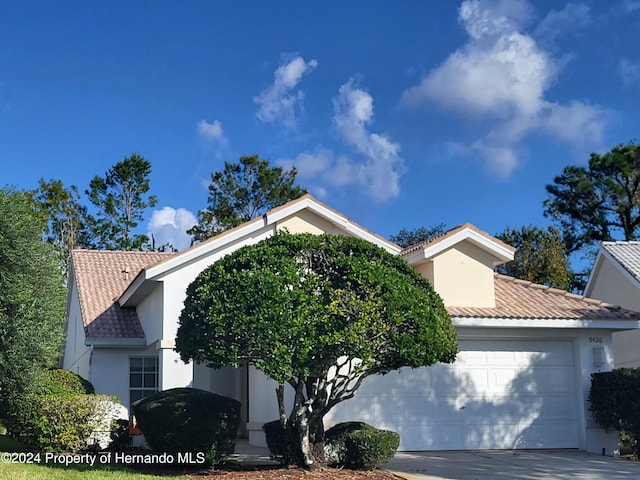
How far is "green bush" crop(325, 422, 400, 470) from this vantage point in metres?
13.1

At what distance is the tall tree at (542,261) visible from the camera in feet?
124

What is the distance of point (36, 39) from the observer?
741 inches

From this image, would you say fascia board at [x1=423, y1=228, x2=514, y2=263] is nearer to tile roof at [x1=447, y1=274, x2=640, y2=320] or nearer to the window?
tile roof at [x1=447, y1=274, x2=640, y2=320]

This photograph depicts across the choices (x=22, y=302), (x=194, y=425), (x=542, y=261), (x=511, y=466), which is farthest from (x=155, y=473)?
(x=542, y=261)

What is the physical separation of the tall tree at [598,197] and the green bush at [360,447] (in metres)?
30.6

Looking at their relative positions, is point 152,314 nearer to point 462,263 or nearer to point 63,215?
point 462,263

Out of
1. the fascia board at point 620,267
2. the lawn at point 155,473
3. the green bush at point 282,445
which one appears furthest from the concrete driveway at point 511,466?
the fascia board at point 620,267

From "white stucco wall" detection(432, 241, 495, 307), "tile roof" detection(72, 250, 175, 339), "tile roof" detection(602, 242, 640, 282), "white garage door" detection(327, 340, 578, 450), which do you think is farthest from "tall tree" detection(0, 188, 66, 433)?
"tile roof" detection(602, 242, 640, 282)

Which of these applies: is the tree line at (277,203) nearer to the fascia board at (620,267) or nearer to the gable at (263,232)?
the gable at (263,232)

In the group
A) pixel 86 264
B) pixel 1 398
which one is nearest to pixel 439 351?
pixel 1 398

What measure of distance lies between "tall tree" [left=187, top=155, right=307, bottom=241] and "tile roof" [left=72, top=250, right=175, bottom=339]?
796 inches

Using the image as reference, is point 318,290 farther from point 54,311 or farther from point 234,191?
point 234,191

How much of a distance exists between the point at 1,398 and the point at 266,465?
607cm

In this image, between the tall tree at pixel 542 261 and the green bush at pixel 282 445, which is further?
the tall tree at pixel 542 261
